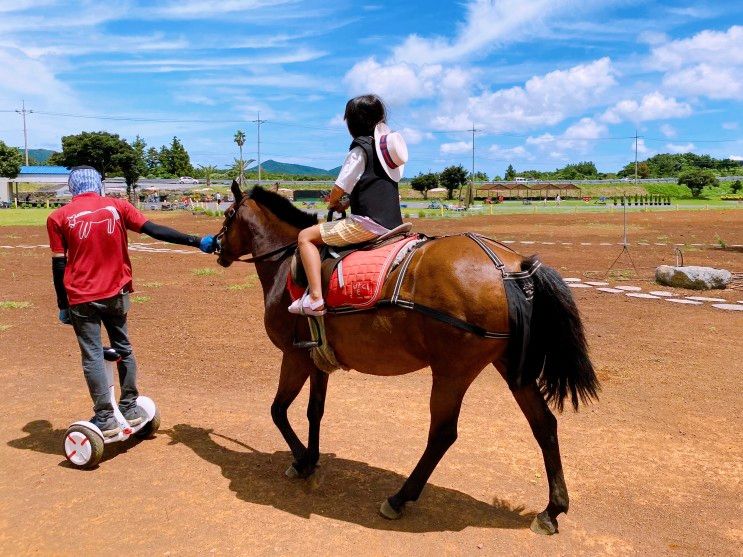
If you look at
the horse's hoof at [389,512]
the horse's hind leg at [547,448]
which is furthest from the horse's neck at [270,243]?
the horse's hind leg at [547,448]

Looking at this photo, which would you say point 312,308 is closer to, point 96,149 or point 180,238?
point 180,238

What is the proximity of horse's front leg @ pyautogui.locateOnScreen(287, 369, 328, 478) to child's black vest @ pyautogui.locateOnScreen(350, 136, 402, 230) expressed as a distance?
1385mm

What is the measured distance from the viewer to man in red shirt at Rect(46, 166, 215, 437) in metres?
4.67

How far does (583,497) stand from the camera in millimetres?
4230

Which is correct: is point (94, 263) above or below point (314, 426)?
above

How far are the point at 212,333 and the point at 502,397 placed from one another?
4.94 metres

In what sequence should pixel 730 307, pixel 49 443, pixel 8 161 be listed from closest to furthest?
pixel 49 443 → pixel 730 307 → pixel 8 161

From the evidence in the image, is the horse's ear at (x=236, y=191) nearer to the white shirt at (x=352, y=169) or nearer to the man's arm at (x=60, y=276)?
the white shirt at (x=352, y=169)

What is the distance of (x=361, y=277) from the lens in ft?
12.9

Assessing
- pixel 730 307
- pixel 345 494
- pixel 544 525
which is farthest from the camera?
pixel 730 307

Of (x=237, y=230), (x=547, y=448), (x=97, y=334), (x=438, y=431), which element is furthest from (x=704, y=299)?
(x=97, y=334)

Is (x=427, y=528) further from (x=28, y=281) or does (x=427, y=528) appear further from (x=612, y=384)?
(x=28, y=281)

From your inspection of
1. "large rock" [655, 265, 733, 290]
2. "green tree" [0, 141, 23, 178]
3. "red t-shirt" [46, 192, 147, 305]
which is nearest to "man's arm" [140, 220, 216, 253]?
"red t-shirt" [46, 192, 147, 305]

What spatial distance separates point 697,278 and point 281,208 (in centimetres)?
1108
